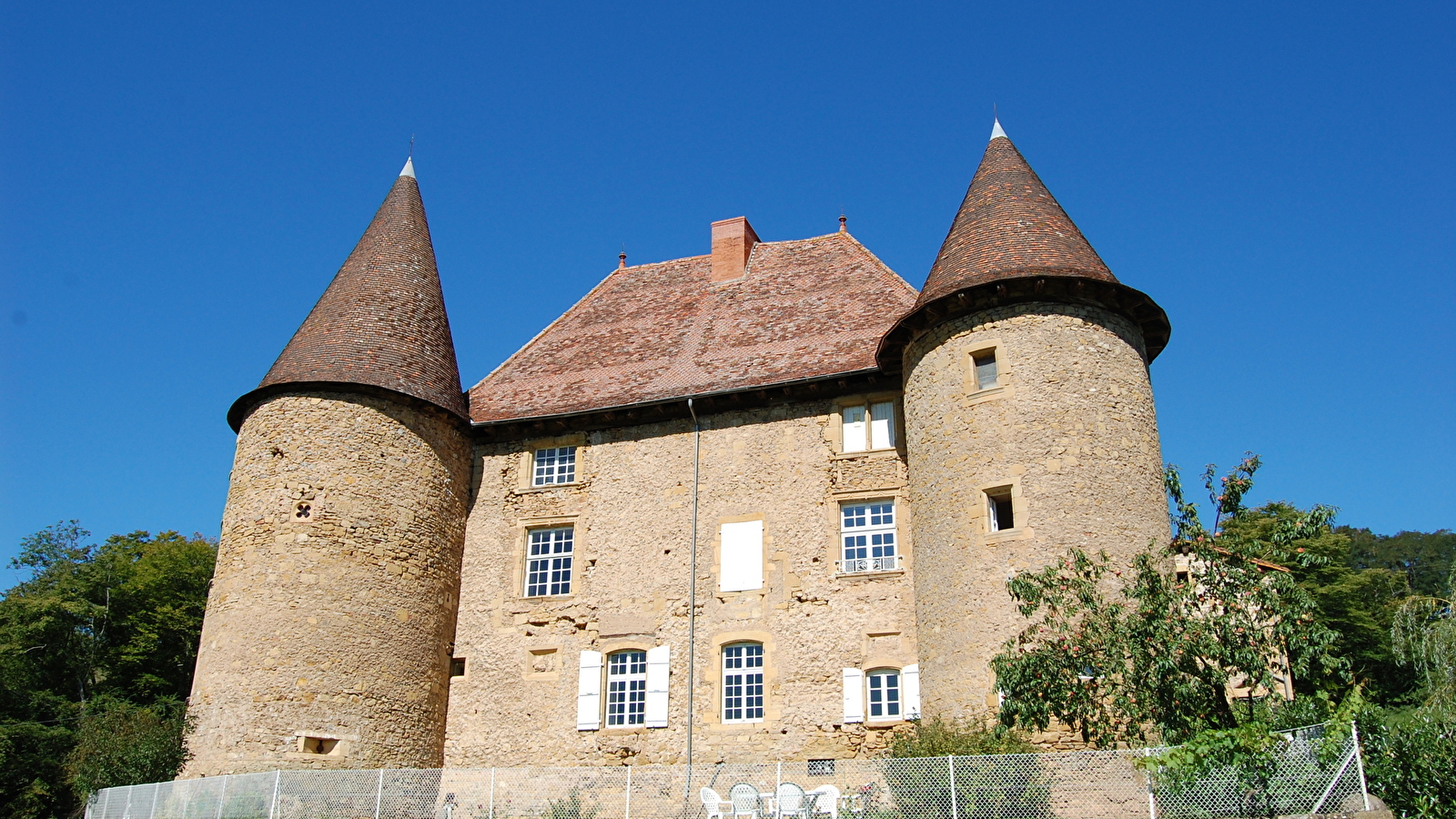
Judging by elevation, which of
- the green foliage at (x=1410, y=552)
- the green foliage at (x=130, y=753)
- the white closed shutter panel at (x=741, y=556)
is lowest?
the green foliage at (x=130, y=753)

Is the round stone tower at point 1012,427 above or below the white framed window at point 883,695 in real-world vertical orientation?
above

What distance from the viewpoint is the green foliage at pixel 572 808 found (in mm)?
15070

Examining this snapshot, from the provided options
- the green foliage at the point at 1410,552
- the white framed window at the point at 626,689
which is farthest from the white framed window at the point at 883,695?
the green foliage at the point at 1410,552

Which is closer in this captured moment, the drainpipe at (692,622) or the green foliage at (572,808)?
the green foliage at (572,808)

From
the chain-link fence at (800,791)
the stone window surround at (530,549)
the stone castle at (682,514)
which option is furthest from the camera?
the stone window surround at (530,549)

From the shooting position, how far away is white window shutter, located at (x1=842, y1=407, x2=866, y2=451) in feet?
59.2

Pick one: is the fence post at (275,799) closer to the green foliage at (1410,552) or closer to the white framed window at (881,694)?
the white framed window at (881,694)

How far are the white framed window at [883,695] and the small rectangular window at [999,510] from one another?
106 inches

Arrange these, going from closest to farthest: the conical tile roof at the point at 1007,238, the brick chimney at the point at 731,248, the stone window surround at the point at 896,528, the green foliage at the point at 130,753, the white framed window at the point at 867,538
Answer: the conical tile roof at the point at 1007,238
the green foliage at the point at 130,753
the stone window surround at the point at 896,528
the white framed window at the point at 867,538
the brick chimney at the point at 731,248

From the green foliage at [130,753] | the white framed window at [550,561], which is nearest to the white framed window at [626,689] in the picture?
the white framed window at [550,561]

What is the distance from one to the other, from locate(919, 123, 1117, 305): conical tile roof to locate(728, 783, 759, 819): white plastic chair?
7395 mm

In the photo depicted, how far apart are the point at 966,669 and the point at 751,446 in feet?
17.9

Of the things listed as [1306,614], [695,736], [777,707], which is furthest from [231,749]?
[1306,614]

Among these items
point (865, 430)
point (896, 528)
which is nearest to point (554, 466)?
point (865, 430)
